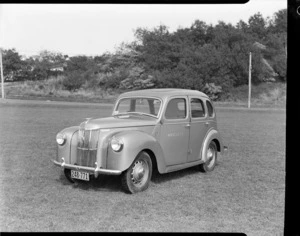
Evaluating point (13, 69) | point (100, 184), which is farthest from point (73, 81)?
point (100, 184)

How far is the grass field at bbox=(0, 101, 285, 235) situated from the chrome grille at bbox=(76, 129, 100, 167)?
0.42 m

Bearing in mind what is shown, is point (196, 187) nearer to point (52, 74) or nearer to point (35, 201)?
point (35, 201)

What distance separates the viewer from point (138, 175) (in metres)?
4.10

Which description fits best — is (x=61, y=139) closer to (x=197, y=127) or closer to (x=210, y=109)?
(x=197, y=127)

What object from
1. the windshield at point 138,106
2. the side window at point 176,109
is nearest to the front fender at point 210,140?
the side window at point 176,109

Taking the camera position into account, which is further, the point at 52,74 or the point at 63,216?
the point at 52,74

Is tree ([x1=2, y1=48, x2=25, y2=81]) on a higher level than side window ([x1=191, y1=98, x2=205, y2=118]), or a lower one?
higher

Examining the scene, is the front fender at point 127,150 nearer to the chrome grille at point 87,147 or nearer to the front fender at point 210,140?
the chrome grille at point 87,147

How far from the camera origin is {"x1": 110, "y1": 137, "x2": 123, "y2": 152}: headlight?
382 cm

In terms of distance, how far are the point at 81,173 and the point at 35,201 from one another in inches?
26.8

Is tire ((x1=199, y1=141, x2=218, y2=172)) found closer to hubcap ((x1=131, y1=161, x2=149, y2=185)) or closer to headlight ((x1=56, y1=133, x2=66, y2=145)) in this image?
hubcap ((x1=131, y1=161, x2=149, y2=185))

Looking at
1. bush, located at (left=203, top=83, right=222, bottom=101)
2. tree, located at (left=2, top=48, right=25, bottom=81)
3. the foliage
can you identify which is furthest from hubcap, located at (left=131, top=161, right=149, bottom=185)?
bush, located at (left=203, top=83, right=222, bottom=101)

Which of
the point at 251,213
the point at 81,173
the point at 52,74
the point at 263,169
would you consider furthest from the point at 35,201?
the point at 263,169

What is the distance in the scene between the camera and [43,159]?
238 inches
